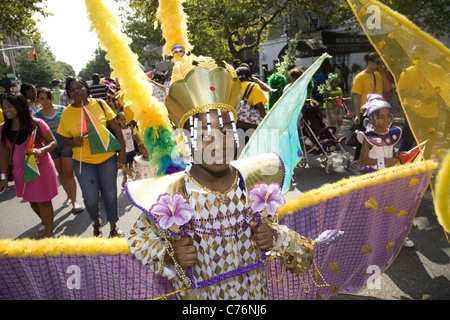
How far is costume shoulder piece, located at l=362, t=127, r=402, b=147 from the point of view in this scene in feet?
11.9

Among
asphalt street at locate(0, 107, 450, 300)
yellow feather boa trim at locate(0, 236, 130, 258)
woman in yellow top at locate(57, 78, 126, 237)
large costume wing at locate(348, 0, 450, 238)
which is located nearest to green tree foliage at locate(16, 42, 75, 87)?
asphalt street at locate(0, 107, 450, 300)

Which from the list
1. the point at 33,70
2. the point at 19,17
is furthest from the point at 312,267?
the point at 33,70

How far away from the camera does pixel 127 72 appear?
7.29ft

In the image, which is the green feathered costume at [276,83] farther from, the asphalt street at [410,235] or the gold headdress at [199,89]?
the gold headdress at [199,89]

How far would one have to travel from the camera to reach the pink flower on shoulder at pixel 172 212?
4.61ft

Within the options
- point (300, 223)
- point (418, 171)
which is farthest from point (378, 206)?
point (300, 223)

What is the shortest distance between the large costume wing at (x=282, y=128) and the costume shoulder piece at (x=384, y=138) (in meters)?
1.73

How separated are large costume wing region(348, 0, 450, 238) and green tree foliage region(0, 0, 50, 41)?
49.2ft

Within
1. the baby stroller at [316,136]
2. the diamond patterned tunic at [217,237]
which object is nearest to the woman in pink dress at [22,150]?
the diamond patterned tunic at [217,237]

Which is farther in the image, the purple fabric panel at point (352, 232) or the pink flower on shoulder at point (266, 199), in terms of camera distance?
the purple fabric panel at point (352, 232)

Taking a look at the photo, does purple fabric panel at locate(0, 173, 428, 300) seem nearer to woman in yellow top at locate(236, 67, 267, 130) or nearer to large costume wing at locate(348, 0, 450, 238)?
large costume wing at locate(348, 0, 450, 238)
